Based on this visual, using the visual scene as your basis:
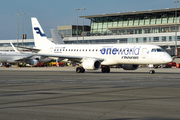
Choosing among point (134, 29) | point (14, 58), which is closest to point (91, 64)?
point (14, 58)

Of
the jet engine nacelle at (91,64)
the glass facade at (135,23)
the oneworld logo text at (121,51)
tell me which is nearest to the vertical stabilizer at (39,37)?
the jet engine nacelle at (91,64)

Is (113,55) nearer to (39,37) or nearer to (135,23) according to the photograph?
(39,37)

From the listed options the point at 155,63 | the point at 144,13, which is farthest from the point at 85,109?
the point at 144,13

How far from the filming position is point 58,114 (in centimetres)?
1002

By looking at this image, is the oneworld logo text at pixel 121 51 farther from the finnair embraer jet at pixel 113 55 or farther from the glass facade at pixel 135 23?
the glass facade at pixel 135 23

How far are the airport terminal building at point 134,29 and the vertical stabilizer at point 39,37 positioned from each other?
46.1 metres

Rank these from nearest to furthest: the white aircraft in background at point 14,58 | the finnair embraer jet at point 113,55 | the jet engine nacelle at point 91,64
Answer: the finnair embraer jet at point 113,55 < the jet engine nacelle at point 91,64 < the white aircraft in background at point 14,58

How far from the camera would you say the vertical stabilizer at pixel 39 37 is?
158 ft

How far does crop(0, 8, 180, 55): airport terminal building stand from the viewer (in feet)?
316

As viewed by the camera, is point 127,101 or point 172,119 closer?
point 172,119

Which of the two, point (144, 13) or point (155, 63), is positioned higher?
point (144, 13)

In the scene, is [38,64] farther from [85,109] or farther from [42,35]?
[85,109]

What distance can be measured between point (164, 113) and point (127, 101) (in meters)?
3.13

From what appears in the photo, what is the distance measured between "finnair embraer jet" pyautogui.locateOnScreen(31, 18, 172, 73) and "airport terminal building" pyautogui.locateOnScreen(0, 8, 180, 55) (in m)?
50.8
